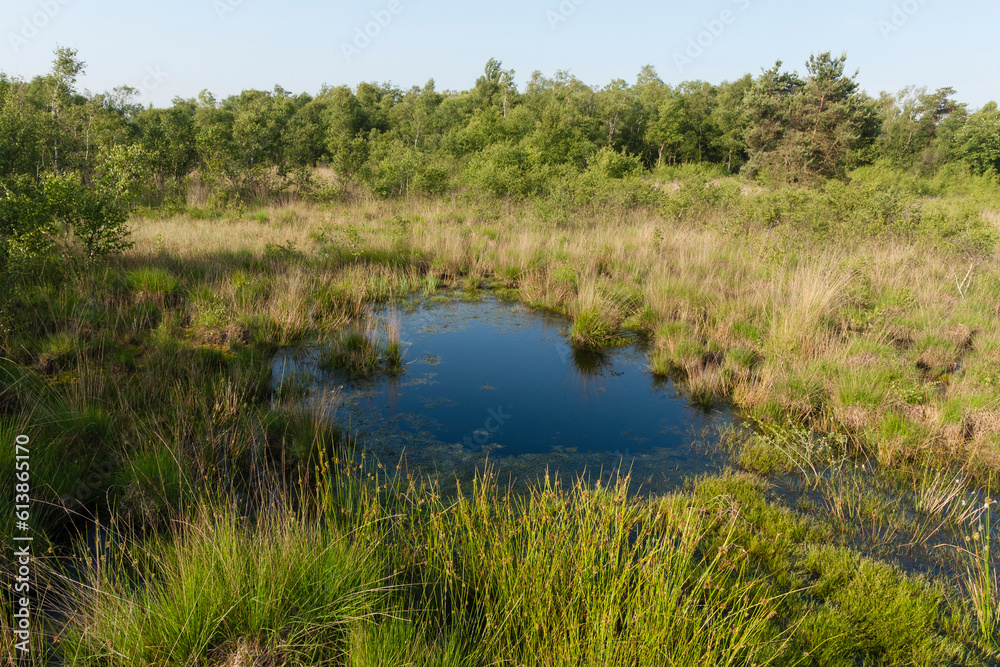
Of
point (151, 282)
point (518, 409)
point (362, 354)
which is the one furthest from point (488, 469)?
point (151, 282)

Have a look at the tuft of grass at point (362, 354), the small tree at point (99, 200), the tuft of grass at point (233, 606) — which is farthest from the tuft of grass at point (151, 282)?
the tuft of grass at point (233, 606)

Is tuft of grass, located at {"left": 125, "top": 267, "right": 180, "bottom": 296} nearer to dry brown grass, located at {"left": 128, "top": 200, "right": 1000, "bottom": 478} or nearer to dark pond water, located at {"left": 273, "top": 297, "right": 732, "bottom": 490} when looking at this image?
dry brown grass, located at {"left": 128, "top": 200, "right": 1000, "bottom": 478}

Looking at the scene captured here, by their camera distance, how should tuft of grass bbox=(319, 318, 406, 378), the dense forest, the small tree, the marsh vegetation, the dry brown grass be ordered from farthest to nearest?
the dense forest
tuft of grass bbox=(319, 318, 406, 378)
the small tree
the dry brown grass
the marsh vegetation

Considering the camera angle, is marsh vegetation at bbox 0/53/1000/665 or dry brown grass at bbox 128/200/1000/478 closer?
marsh vegetation at bbox 0/53/1000/665

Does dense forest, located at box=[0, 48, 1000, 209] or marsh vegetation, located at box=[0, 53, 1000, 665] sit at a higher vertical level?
dense forest, located at box=[0, 48, 1000, 209]

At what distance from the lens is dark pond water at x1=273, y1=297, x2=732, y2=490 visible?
4020mm

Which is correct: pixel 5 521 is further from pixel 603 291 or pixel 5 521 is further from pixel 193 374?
pixel 603 291

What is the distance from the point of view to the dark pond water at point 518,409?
4.02m

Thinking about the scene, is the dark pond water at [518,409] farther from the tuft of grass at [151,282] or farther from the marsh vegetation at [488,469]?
the tuft of grass at [151,282]

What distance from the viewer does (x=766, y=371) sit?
5082mm

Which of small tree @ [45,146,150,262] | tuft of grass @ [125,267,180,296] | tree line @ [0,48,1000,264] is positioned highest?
tree line @ [0,48,1000,264]

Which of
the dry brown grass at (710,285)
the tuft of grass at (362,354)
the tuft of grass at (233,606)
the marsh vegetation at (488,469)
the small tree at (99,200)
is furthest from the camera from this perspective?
the tuft of grass at (362,354)

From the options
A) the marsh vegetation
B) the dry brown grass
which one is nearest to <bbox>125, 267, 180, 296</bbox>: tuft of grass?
the marsh vegetation

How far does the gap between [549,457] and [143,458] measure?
2676mm
